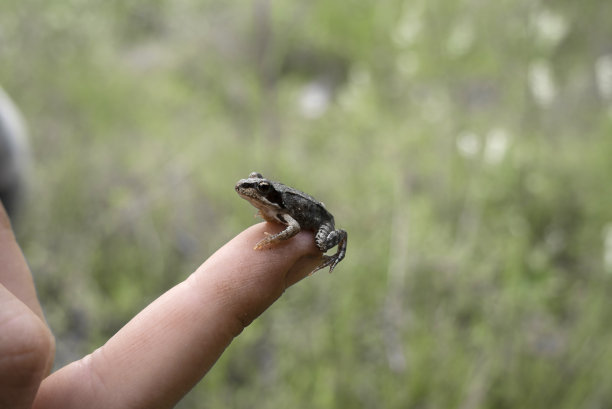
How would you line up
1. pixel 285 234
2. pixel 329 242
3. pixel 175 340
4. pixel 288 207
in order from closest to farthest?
pixel 175 340
pixel 285 234
pixel 329 242
pixel 288 207

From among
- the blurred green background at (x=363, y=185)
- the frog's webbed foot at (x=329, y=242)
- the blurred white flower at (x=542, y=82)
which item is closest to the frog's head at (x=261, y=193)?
the frog's webbed foot at (x=329, y=242)

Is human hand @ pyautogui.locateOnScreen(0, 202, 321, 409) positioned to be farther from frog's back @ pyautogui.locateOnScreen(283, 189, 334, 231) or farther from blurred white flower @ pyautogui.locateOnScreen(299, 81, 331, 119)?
blurred white flower @ pyautogui.locateOnScreen(299, 81, 331, 119)

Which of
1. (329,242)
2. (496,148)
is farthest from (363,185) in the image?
(329,242)

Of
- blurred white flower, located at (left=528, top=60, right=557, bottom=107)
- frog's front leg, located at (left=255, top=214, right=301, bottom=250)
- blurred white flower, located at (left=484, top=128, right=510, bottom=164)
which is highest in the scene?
frog's front leg, located at (left=255, top=214, right=301, bottom=250)

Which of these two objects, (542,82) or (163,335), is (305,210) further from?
(542,82)

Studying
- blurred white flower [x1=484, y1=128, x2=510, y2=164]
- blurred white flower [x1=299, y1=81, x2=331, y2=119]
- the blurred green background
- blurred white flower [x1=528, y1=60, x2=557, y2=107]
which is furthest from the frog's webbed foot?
blurred white flower [x1=299, y1=81, x2=331, y2=119]

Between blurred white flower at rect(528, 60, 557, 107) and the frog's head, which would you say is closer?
the frog's head

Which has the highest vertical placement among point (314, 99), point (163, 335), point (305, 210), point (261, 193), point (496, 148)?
point (314, 99)
